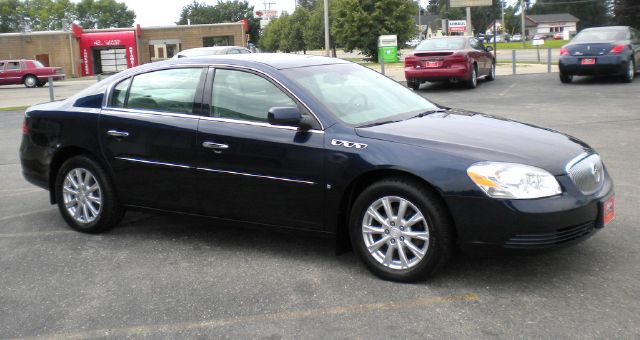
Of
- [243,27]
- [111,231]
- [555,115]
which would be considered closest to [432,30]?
[243,27]

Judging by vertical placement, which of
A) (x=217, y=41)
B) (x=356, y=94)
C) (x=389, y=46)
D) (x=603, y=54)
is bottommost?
(x=356, y=94)

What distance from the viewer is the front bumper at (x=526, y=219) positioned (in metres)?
3.87

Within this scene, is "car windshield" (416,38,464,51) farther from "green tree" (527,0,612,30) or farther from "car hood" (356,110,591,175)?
"green tree" (527,0,612,30)

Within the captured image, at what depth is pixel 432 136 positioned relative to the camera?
4.31 m

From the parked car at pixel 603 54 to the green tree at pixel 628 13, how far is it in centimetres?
1723

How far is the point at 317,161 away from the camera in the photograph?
446cm

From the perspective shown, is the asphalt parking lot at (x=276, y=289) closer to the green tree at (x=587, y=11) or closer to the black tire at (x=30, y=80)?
the black tire at (x=30, y=80)

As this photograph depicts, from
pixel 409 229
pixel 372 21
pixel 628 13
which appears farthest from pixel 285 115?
pixel 372 21

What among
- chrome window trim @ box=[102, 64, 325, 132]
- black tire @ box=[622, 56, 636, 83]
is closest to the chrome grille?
chrome window trim @ box=[102, 64, 325, 132]

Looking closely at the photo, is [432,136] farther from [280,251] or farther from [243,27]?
[243,27]

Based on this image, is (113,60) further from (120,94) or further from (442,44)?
(120,94)

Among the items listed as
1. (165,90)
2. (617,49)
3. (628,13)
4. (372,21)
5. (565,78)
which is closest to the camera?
(165,90)

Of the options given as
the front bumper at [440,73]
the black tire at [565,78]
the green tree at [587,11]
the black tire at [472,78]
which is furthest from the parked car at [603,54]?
the green tree at [587,11]

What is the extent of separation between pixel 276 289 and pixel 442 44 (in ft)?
50.0
